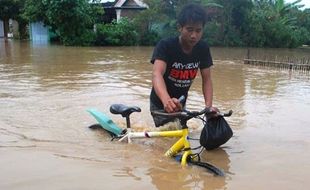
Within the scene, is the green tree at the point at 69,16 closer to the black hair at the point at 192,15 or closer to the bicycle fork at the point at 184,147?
Answer: the black hair at the point at 192,15

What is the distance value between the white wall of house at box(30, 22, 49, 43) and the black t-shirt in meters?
31.9

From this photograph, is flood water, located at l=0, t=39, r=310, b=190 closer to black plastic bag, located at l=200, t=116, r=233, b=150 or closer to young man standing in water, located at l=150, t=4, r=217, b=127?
black plastic bag, located at l=200, t=116, r=233, b=150

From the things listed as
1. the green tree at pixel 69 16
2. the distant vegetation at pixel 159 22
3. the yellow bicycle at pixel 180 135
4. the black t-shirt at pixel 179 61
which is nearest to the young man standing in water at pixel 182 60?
the black t-shirt at pixel 179 61

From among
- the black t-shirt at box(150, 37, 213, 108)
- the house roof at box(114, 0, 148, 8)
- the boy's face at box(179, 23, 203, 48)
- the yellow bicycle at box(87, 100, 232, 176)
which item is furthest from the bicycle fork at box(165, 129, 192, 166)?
the house roof at box(114, 0, 148, 8)

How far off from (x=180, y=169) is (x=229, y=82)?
838cm

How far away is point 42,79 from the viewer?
11570 mm

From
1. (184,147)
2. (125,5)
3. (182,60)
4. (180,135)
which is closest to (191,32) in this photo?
(182,60)

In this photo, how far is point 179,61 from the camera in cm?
448

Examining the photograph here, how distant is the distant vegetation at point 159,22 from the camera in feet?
97.8

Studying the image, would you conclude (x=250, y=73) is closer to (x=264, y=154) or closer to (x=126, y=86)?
(x=126, y=86)

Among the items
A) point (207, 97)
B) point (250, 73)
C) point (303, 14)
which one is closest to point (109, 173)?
point (207, 97)

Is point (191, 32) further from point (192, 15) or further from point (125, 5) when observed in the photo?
point (125, 5)

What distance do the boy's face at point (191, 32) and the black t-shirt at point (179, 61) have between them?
22 centimetres

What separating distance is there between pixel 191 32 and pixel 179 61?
18.0 inches
